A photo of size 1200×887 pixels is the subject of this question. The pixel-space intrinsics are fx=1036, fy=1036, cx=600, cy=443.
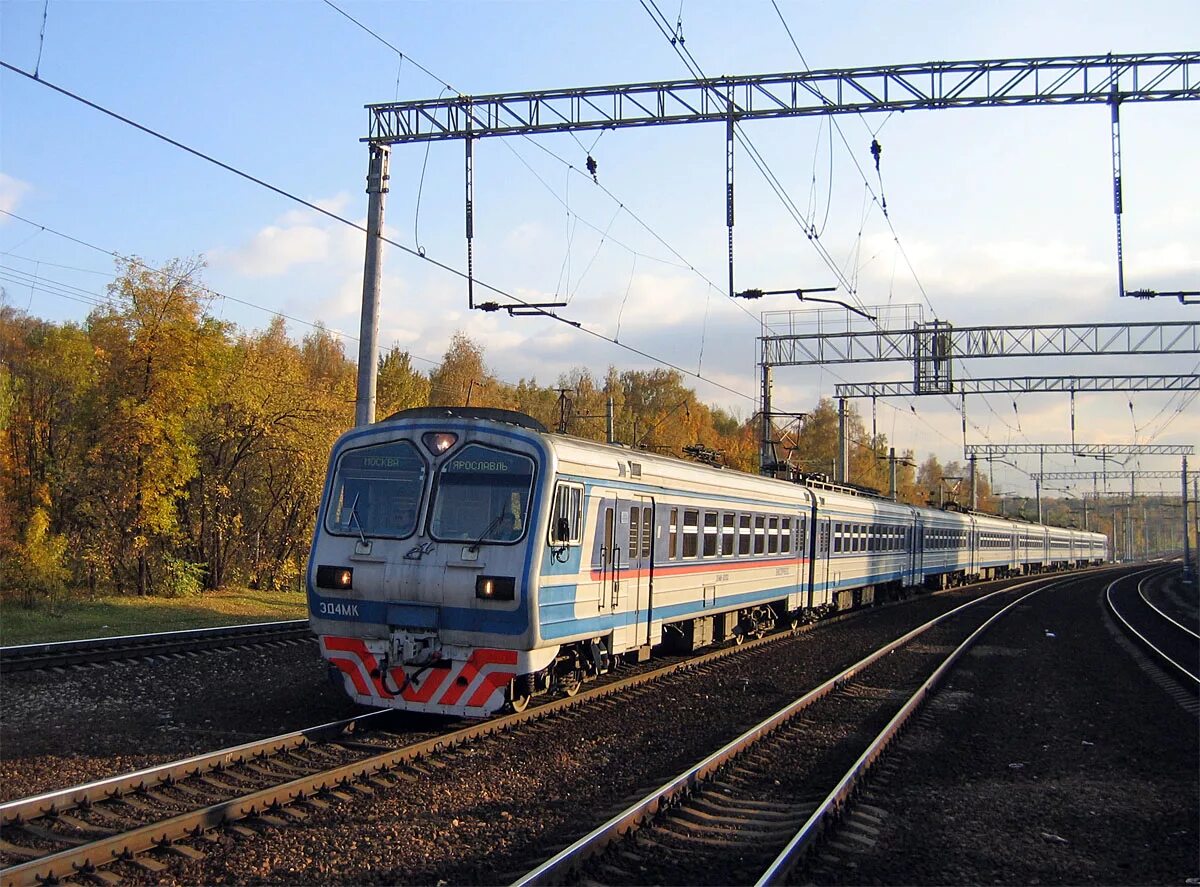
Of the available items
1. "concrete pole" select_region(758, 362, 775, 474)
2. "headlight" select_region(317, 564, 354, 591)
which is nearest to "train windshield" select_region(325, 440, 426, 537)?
"headlight" select_region(317, 564, 354, 591)

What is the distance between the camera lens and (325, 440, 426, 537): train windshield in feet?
35.0

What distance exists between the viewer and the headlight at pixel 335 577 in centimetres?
1059

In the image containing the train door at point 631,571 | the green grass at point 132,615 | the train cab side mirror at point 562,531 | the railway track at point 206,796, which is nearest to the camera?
the railway track at point 206,796

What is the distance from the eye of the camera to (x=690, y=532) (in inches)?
578

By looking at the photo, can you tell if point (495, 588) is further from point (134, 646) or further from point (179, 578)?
point (179, 578)

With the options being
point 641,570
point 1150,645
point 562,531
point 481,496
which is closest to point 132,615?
point 641,570

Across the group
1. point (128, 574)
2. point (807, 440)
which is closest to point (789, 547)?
point (128, 574)

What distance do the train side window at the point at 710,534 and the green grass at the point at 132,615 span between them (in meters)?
9.99

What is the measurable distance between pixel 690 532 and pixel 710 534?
3.02 feet

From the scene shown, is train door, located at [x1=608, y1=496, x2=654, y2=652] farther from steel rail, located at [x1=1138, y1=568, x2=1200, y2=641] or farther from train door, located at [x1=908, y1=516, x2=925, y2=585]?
train door, located at [x1=908, y1=516, x2=925, y2=585]

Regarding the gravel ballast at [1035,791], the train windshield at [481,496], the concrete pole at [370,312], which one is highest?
the concrete pole at [370,312]

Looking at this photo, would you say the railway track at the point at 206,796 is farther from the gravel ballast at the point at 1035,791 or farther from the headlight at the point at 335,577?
the gravel ballast at the point at 1035,791

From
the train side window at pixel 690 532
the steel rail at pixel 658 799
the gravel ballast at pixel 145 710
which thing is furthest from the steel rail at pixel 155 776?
the train side window at pixel 690 532

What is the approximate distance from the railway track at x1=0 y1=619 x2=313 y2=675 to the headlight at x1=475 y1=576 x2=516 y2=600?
666cm
